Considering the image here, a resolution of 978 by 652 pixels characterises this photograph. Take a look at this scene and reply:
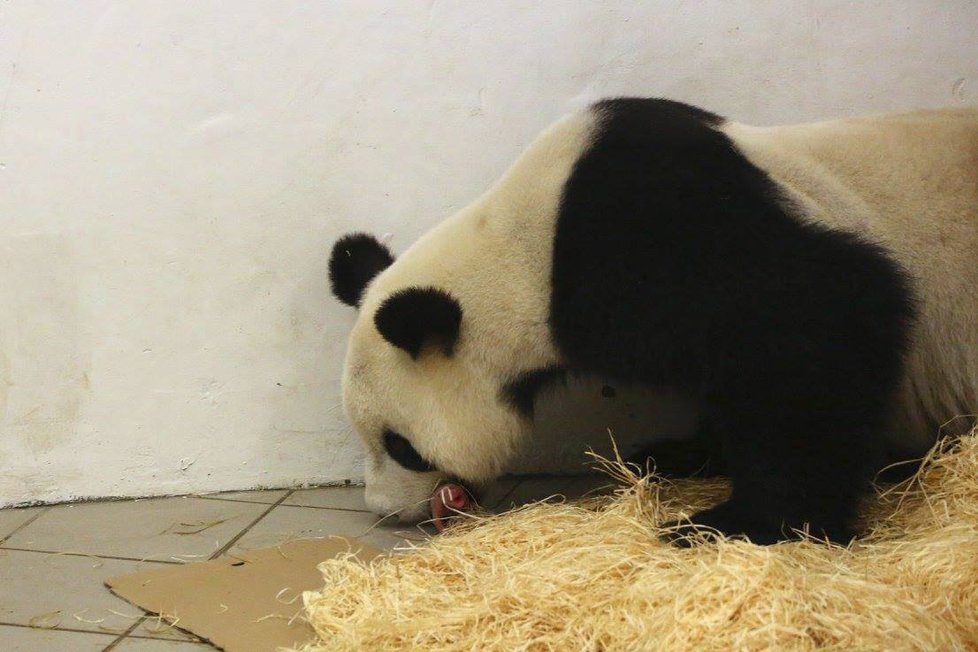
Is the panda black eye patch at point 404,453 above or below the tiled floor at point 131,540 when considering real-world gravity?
above

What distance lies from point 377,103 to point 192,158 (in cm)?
68

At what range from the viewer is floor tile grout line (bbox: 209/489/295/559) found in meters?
3.12

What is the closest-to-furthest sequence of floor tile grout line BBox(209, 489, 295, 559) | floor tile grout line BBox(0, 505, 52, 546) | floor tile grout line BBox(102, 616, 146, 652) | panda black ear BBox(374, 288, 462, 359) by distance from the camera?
1. floor tile grout line BBox(102, 616, 146, 652)
2. panda black ear BBox(374, 288, 462, 359)
3. floor tile grout line BBox(209, 489, 295, 559)
4. floor tile grout line BBox(0, 505, 52, 546)

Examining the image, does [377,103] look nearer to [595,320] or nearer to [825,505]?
[595,320]

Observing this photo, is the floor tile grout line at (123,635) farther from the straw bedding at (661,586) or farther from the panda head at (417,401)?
the panda head at (417,401)

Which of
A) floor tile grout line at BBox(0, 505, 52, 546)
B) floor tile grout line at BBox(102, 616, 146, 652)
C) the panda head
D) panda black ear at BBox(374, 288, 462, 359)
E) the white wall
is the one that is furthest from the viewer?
the white wall

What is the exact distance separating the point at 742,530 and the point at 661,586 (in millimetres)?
533

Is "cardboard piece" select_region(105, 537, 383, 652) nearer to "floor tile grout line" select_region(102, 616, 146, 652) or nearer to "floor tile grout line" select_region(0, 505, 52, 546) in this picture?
"floor tile grout line" select_region(102, 616, 146, 652)

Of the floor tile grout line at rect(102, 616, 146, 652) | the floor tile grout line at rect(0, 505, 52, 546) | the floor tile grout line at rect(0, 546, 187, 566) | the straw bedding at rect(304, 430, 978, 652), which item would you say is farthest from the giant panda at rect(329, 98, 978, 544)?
the floor tile grout line at rect(0, 505, 52, 546)

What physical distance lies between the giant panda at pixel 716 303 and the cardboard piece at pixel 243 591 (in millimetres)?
394

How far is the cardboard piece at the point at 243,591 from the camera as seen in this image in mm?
2508

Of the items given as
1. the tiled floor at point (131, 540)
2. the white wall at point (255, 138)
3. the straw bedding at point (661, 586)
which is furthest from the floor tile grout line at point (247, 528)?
the straw bedding at point (661, 586)

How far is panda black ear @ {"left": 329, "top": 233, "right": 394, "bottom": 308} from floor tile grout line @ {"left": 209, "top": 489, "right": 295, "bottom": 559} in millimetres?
819

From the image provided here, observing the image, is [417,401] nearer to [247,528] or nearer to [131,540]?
[247,528]
